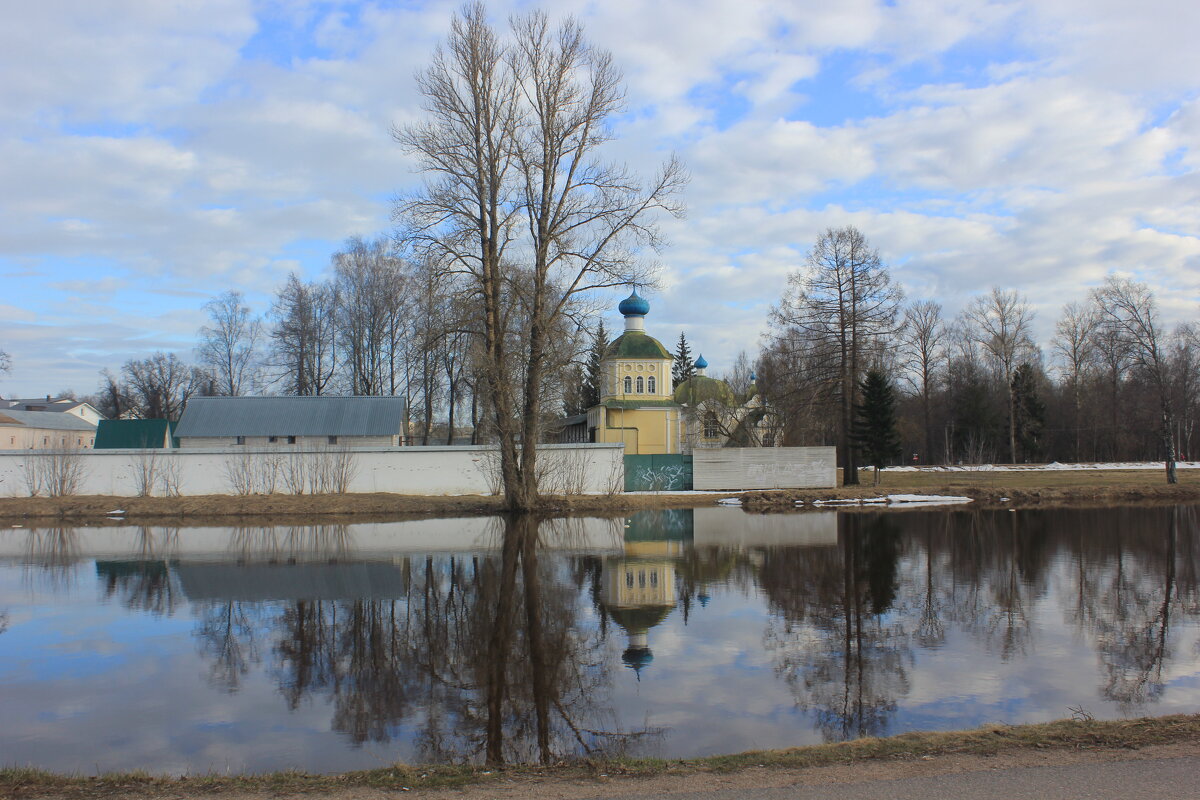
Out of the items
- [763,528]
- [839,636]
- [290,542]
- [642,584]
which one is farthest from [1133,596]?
[290,542]

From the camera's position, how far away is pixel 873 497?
103ft

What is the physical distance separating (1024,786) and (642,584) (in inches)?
351

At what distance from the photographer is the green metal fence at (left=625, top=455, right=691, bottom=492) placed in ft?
115

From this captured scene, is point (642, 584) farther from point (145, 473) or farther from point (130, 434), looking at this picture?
point (130, 434)

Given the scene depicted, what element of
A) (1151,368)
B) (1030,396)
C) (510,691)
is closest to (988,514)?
(1151,368)

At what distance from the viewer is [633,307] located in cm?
5103

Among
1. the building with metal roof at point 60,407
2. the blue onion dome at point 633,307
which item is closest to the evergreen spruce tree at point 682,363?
the blue onion dome at point 633,307

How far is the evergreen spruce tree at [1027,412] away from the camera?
201 feet

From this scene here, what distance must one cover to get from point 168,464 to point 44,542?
954 centimetres

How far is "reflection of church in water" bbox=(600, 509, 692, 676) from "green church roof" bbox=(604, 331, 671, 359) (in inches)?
1078

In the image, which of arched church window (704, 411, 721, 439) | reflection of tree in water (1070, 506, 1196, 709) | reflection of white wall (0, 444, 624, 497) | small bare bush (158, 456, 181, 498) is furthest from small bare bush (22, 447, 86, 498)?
reflection of tree in water (1070, 506, 1196, 709)

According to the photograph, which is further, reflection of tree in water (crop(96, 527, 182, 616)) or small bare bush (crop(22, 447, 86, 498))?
small bare bush (crop(22, 447, 86, 498))

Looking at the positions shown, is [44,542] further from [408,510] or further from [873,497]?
[873,497]

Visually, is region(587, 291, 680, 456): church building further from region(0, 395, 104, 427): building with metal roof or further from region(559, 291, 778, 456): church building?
region(0, 395, 104, 427): building with metal roof
